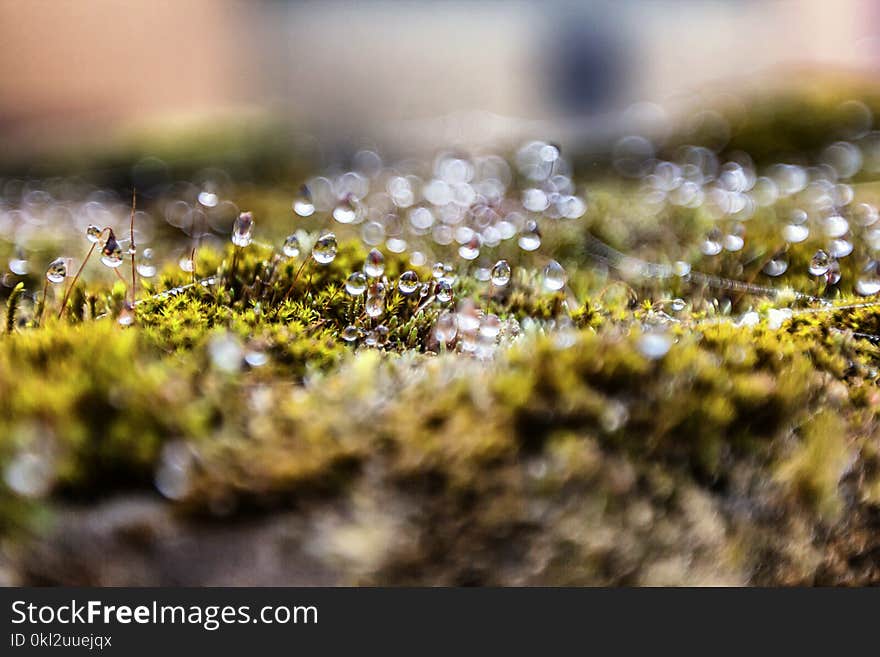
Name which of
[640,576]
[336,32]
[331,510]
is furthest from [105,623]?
[336,32]

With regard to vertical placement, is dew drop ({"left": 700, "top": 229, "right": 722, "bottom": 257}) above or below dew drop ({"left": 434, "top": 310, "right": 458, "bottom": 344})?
above

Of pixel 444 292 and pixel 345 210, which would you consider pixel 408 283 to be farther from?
pixel 345 210

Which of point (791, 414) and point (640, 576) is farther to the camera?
point (791, 414)

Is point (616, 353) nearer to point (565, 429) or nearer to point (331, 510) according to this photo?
point (565, 429)

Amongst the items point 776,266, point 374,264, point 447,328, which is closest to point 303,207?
point 374,264

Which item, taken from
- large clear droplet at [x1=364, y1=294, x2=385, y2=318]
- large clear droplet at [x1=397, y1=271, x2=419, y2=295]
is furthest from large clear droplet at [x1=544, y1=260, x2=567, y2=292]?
large clear droplet at [x1=364, y1=294, x2=385, y2=318]

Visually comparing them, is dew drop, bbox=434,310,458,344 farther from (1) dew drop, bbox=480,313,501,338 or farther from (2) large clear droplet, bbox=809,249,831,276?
(2) large clear droplet, bbox=809,249,831,276
